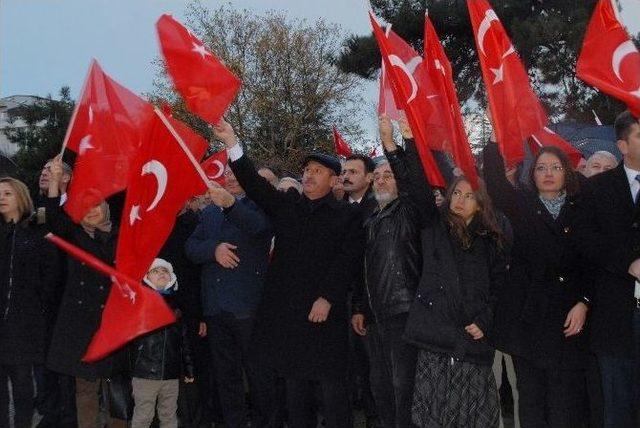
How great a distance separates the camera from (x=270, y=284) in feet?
19.1

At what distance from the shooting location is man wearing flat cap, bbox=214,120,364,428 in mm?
5617

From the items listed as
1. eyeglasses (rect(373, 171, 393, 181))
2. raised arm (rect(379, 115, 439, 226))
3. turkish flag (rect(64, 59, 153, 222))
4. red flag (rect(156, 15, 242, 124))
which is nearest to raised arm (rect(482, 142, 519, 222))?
raised arm (rect(379, 115, 439, 226))

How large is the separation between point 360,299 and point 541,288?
5.06ft

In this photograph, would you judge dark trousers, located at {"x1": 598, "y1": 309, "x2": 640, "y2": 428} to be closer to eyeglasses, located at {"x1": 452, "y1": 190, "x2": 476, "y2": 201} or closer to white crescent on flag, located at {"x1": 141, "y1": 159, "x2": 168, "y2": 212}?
eyeglasses, located at {"x1": 452, "y1": 190, "x2": 476, "y2": 201}

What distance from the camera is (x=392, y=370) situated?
5574mm

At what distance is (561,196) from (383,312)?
1314 millimetres

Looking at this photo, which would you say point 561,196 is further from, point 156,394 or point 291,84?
point 291,84

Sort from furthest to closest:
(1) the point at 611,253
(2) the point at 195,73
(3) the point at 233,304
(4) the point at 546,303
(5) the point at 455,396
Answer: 1. (3) the point at 233,304
2. (2) the point at 195,73
3. (5) the point at 455,396
4. (4) the point at 546,303
5. (1) the point at 611,253

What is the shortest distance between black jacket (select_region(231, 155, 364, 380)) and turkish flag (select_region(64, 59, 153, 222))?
1019 millimetres

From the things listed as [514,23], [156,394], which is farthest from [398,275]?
[514,23]

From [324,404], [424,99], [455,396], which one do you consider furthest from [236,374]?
[424,99]

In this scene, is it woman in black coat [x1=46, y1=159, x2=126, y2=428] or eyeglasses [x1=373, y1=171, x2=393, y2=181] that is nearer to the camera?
eyeglasses [x1=373, y1=171, x2=393, y2=181]

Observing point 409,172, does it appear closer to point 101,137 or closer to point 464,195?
point 464,195

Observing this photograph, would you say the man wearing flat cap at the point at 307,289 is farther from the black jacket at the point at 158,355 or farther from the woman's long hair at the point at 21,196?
the woman's long hair at the point at 21,196
